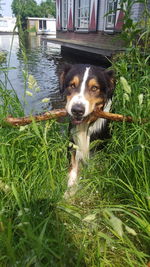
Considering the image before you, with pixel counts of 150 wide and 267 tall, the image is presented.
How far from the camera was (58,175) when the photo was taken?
6.63ft

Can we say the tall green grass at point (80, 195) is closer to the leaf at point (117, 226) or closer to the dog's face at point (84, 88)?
the dog's face at point (84, 88)

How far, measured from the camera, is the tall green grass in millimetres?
1278

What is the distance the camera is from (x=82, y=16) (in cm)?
1451

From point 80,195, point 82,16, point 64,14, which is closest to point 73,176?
point 80,195

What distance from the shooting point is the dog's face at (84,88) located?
2018 mm

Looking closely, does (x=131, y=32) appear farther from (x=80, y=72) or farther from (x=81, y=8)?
(x=81, y=8)

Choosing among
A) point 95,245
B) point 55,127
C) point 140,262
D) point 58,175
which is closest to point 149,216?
point 140,262

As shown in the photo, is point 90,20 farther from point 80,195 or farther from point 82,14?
point 80,195

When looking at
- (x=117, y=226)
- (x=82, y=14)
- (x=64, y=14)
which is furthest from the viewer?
(x=64, y=14)

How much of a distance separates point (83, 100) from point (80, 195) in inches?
37.3

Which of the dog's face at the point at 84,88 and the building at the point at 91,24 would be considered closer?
the dog's face at the point at 84,88

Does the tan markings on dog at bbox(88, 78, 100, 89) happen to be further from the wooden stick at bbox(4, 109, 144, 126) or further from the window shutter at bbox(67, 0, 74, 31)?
the window shutter at bbox(67, 0, 74, 31)

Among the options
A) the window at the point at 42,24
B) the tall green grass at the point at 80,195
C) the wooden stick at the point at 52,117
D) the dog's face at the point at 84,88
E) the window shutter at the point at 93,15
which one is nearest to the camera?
the tall green grass at the point at 80,195

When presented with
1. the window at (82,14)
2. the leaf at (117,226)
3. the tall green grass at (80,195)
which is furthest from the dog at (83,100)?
the window at (82,14)
